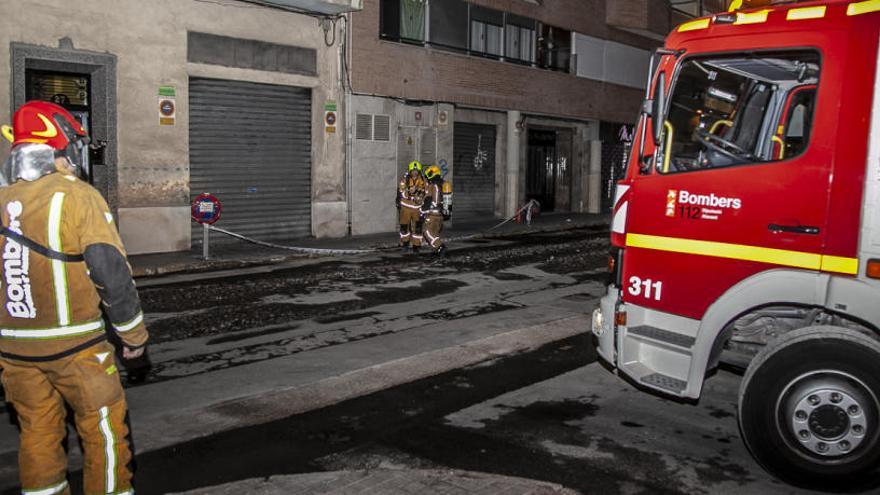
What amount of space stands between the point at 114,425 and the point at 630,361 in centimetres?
334

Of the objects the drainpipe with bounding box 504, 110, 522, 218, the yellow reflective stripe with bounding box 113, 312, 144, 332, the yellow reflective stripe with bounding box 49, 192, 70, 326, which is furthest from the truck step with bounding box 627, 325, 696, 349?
the drainpipe with bounding box 504, 110, 522, 218

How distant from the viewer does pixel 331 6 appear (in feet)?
58.7

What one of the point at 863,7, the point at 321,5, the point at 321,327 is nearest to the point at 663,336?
the point at 863,7

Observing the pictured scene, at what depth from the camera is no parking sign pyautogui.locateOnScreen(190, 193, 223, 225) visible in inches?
569

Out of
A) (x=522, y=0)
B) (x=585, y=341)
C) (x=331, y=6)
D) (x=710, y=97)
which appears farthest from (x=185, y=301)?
(x=522, y=0)

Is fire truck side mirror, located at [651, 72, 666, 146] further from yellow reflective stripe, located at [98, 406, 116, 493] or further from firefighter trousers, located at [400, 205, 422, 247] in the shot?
firefighter trousers, located at [400, 205, 422, 247]

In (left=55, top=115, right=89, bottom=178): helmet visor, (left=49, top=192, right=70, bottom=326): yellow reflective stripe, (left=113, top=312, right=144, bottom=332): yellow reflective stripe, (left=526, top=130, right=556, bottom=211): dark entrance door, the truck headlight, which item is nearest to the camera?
(left=49, top=192, right=70, bottom=326): yellow reflective stripe

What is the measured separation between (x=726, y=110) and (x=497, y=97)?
19.5m

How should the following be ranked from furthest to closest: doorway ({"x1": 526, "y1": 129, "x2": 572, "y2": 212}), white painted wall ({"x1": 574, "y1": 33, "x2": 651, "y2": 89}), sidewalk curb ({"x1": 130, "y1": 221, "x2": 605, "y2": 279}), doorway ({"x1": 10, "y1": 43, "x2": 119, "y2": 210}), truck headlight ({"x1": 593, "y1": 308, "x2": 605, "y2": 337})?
white painted wall ({"x1": 574, "y1": 33, "x2": 651, "y2": 89}), doorway ({"x1": 526, "y1": 129, "x2": 572, "y2": 212}), doorway ({"x1": 10, "y1": 43, "x2": 119, "y2": 210}), sidewalk curb ({"x1": 130, "y1": 221, "x2": 605, "y2": 279}), truck headlight ({"x1": 593, "y1": 308, "x2": 605, "y2": 337})

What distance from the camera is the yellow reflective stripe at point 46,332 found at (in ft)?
11.7

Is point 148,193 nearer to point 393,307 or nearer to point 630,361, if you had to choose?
point 393,307

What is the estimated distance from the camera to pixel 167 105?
1565 centimetres

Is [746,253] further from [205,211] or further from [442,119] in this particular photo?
[442,119]

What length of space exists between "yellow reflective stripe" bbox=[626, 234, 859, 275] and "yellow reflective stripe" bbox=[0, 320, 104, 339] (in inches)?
140
